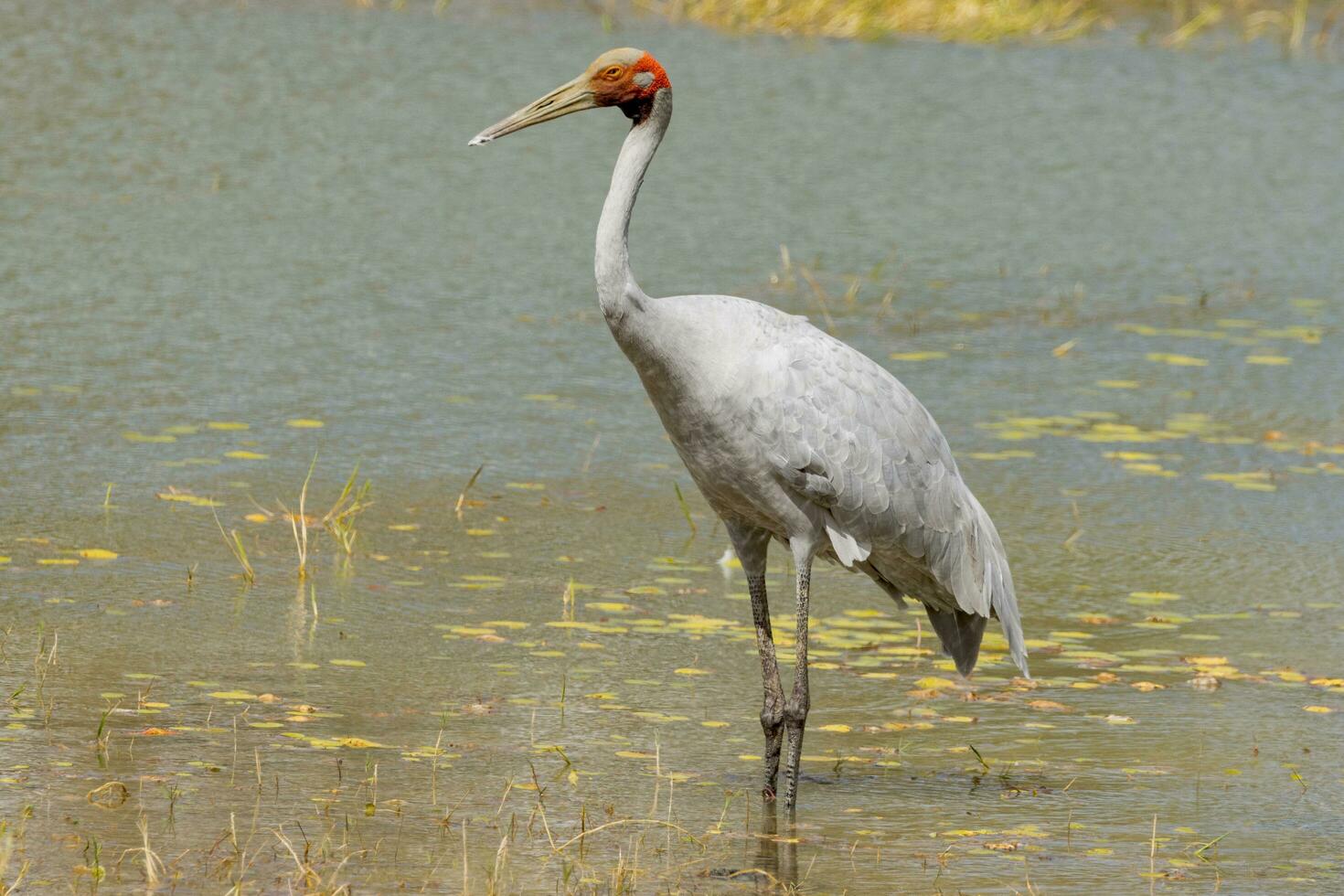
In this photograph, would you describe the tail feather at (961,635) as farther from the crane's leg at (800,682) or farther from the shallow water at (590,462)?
the crane's leg at (800,682)

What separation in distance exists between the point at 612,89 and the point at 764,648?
1.44 meters

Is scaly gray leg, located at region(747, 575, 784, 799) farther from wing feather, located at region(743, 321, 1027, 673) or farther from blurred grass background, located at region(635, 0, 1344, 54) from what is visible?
blurred grass background, located at region(635, 0, 1344, 54)

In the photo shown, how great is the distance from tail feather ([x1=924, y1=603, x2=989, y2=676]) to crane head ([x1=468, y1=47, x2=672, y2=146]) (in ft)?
5.17

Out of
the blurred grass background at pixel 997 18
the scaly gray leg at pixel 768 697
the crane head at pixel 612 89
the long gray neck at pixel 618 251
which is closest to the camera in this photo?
the long gray neck at pixel 618 251

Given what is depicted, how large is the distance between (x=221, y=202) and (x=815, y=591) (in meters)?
5.24

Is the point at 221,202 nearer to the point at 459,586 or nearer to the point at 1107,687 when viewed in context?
the point at 459,586

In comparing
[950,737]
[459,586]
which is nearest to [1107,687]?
[950,737]

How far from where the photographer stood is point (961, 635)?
5.88 meters

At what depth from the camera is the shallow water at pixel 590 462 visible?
190 inches

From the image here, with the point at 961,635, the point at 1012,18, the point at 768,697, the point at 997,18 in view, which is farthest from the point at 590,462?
the point at 1012,18

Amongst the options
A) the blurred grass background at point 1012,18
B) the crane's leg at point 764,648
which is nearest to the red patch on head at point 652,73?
the crane's leg at point 764,648

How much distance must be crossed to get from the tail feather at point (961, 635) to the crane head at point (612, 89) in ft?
5.17

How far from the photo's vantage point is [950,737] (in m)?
5.58

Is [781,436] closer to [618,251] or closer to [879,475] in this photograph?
[879,475]
